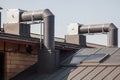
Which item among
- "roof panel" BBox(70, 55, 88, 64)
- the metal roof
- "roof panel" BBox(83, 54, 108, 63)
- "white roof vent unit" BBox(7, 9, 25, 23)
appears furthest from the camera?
"white roof vent unit" BBox(7, 9, 25, 23)

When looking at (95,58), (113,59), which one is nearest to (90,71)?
(95,58)

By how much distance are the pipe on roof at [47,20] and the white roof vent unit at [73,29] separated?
217 inches

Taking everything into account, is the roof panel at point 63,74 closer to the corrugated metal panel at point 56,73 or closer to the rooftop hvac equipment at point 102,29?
the corrugated metal panel at point 56,73

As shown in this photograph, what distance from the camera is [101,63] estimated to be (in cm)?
1853

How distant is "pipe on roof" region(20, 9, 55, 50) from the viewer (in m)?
19.6

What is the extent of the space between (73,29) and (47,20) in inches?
251

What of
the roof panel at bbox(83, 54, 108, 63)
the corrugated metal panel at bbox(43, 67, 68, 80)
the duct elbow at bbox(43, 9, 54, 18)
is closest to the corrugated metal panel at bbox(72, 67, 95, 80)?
the roof panel at bbox(83, 54, 108, 63)

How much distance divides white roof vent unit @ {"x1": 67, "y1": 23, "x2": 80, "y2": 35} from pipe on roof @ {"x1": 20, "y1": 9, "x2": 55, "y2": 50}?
5517 mm

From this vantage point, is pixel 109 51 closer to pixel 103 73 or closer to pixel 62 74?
pixel 103 73

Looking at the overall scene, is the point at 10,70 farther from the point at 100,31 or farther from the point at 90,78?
the point at 100,31

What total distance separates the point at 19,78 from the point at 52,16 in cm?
412

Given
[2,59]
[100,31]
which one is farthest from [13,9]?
[100,31]

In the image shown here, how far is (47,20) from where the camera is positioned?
65.7 feet

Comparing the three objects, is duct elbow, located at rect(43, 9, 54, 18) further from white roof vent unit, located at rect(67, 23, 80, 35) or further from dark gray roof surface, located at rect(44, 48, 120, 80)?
white roof vent unit, located at rect(67, 23, 80, 35)
